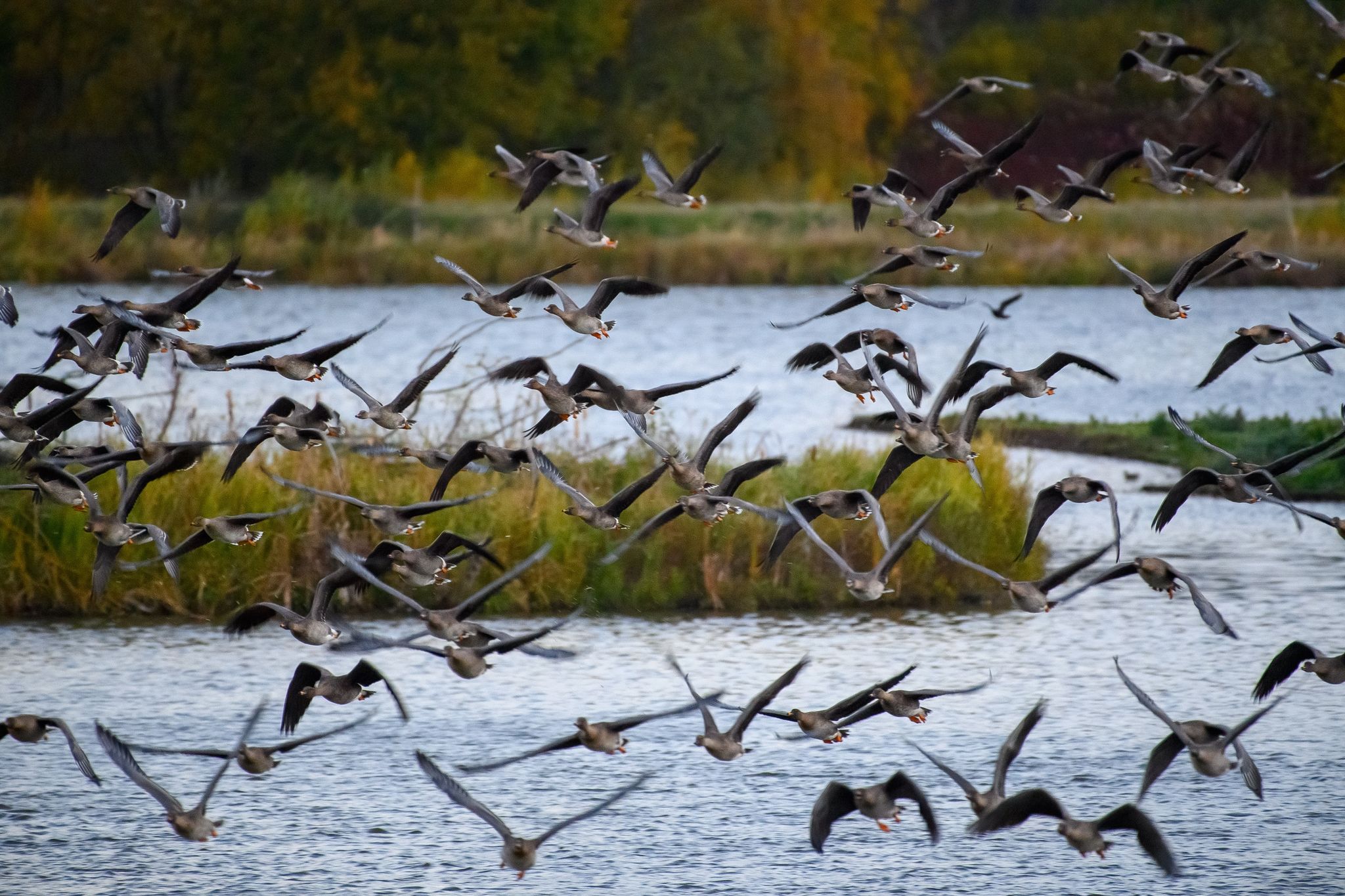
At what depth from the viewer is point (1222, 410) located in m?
24.6

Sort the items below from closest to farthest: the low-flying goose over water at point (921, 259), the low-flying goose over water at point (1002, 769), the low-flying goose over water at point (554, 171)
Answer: the low-flying goose over water at point (1002, 769)
the low-flying goose over water at point (921, 259)
the low-flying goose over water at point (554, 171)

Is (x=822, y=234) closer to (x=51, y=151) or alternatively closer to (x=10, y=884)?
(x=51, y=151)

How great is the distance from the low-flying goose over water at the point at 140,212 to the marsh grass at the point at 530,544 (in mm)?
4297

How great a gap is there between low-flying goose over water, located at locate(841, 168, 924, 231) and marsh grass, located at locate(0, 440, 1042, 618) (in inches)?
154

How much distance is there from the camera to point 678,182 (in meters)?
12.2

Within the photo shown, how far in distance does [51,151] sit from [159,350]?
4870cm

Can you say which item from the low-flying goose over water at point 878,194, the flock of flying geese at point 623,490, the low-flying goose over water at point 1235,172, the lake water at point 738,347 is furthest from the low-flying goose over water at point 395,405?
the lake water at point 738,347

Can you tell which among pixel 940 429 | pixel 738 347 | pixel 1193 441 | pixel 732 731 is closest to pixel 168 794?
pixel 732 731

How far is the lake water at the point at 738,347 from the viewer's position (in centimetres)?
3005

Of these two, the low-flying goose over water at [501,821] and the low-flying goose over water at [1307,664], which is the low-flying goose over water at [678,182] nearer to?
the low-flying goose over water at [501,821]

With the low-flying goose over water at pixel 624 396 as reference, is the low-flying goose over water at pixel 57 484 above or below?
below

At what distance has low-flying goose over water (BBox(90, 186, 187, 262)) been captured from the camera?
11.6m

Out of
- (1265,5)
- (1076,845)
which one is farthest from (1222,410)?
(1265,5)

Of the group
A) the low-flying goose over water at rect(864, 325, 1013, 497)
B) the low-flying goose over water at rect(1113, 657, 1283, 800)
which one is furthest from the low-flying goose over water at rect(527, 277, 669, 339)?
the low-flying goose over water at rect(1113, 657, 1283, 800)
